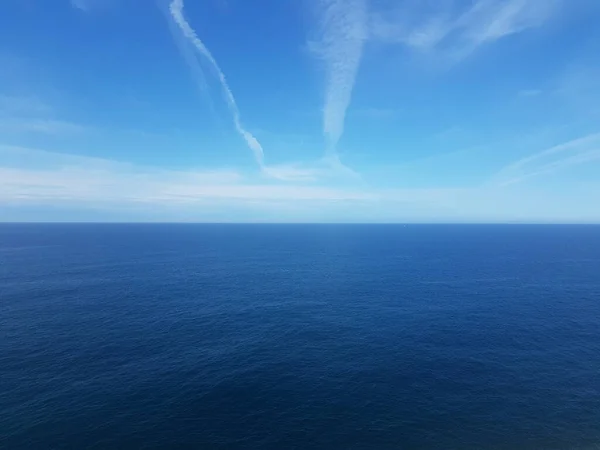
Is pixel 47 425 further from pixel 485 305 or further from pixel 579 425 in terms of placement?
pixel 485 305

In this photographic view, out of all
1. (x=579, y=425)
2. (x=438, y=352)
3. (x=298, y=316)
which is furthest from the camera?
(x=298, y=316)

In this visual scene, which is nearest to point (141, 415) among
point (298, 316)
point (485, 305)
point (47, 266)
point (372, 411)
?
point (372, 411)

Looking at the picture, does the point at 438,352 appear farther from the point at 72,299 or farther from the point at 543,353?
the point at 72,299

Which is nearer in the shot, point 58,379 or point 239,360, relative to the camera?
point 58,379

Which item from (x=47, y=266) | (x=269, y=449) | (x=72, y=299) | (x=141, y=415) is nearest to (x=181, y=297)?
(x=72, y=299)

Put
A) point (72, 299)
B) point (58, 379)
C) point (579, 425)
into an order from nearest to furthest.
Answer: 1. point (579, 425)
2. point (58, 379)
3. point (72, 299)

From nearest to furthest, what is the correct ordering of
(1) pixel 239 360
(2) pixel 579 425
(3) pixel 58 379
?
(2) pixel 579 425, (3) pixel 58 379, (1) pixel 239 360
